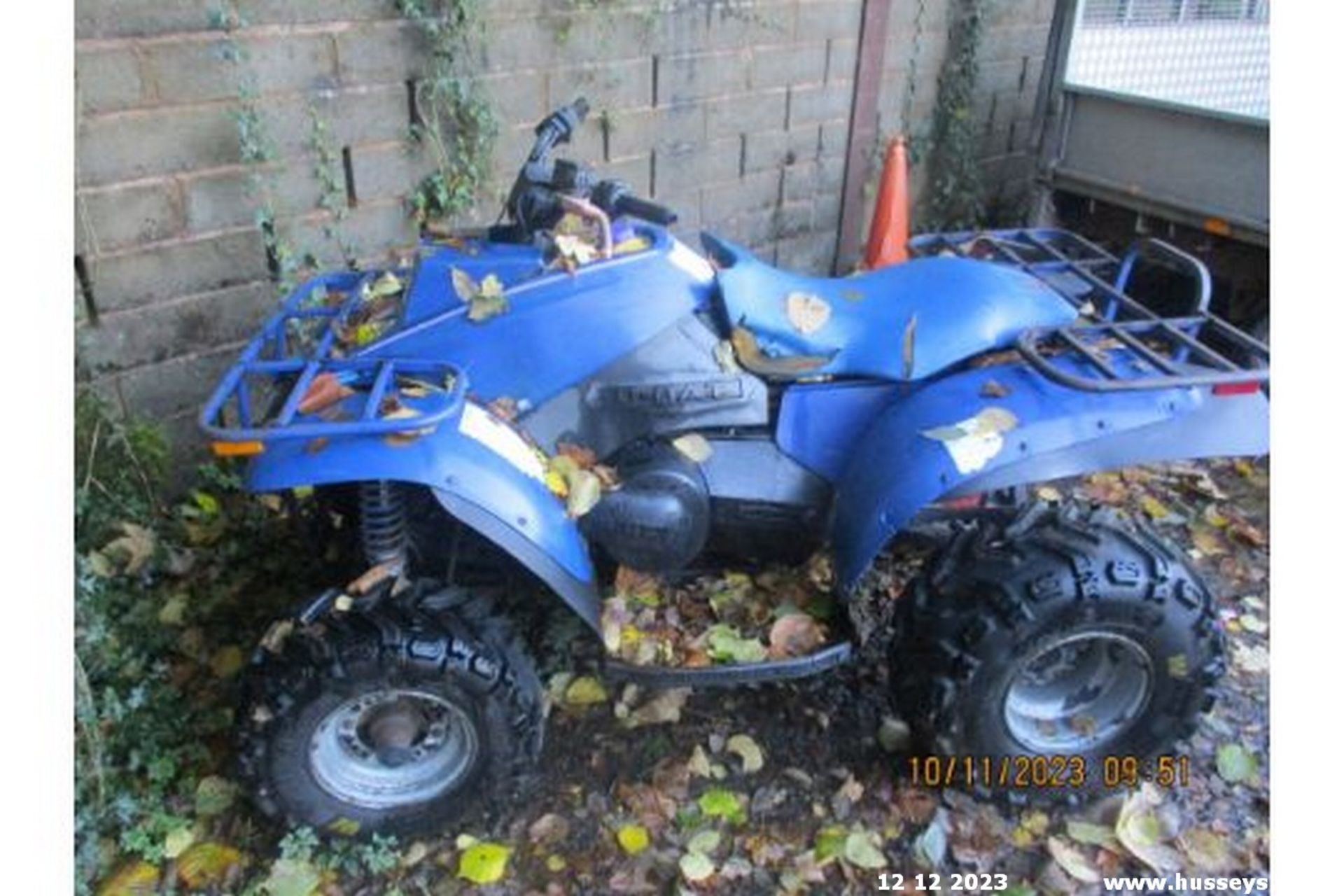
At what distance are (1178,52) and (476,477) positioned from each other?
13.0 ft

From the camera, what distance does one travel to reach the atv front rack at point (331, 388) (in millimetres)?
2082

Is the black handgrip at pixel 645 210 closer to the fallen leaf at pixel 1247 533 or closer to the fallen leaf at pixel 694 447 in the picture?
the fallen leaf at pixel 694 447

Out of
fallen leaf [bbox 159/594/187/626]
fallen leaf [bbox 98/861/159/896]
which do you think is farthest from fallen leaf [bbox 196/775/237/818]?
fallen leaf [bbox 159/594/187/626]

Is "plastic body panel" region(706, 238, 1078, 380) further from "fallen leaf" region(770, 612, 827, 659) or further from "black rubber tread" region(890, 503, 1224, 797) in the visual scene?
"fallen leaf" region(770, 612, 827, 659)

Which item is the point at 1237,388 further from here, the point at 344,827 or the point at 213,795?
the point at 213,795

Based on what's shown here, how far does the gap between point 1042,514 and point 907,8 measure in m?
3.29

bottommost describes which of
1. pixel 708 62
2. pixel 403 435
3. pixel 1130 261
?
pixel 403 435

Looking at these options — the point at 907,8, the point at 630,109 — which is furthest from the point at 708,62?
the point at 907,8

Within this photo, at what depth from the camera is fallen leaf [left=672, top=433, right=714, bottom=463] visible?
2580 mm

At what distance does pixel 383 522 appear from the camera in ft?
7.77

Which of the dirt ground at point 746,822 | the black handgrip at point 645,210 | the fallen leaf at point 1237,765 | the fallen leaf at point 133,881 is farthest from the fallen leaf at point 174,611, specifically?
the fallen leaf at point 1237,765

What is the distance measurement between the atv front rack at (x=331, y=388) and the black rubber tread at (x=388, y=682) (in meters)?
0.42

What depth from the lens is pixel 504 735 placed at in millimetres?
2369

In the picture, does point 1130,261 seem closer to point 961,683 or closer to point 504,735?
point 961,683
